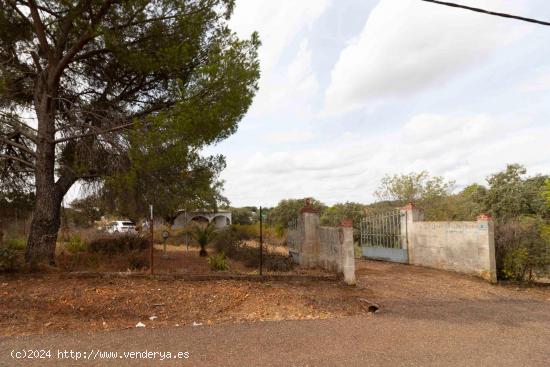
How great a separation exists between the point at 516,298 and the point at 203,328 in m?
7.70

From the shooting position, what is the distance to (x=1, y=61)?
10117 millimetres

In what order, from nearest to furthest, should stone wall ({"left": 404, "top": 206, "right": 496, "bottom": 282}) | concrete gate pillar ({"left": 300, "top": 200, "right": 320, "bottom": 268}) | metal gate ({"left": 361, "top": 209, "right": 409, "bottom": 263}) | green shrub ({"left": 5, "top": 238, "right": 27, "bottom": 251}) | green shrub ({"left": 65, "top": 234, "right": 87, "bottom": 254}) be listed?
stone wall ({"left": 404, "top": 206, "right": 496, "bottom": 282}) < concrete gate pillar ({"left": 300, "top": 200, "right": 320, "bottom": 268}) < green shrub ({"left": 65, "top": 234, "right": 87, "bottom": 254}) < green shrub ({"left": 5, "top": 238, "right": 27, "bottom": 251}) < metal gate ({"left": 361, "top": 209, "right": 409, "bottom": 263})

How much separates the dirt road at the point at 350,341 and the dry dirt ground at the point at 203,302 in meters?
0.28

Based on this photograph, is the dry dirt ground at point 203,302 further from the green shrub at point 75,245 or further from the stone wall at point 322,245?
the green shrub at point 75,245

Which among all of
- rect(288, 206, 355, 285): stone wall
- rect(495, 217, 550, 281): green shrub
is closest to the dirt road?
rect(288, 206, 355, 285): stone wall

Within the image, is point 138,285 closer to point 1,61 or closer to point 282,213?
point 1,61

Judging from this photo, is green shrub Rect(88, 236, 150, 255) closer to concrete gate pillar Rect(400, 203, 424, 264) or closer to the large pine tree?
the large pine tree

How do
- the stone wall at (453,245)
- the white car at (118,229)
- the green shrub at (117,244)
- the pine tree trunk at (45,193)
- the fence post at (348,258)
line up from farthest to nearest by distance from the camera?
the white car at (118,229)
the green shrub at (117,244)
the stone wall at (453,245)
the pine tree trunk at (45,193)
the fence post at (348,258)

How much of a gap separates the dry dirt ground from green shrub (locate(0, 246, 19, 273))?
1.17ft

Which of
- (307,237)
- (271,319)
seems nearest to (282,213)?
(307,237)

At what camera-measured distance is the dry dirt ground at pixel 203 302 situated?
6.77 m

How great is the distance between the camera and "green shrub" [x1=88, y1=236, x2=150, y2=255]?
13195 mm


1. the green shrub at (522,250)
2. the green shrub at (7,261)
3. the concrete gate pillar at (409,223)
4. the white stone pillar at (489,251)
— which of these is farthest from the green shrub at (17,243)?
the green shrub at (522,250)

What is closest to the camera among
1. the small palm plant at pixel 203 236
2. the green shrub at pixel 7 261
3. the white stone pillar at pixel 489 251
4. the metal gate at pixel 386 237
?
the green shrub at pixel 7 261
